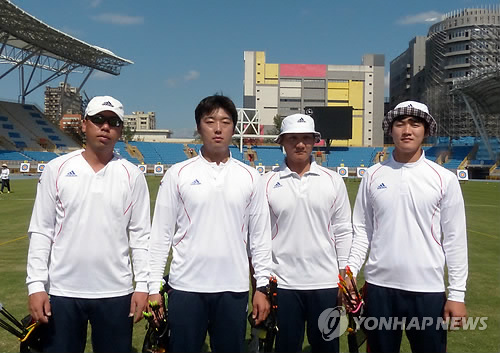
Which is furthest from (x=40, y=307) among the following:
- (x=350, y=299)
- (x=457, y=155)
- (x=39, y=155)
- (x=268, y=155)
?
(x=457, y=155)

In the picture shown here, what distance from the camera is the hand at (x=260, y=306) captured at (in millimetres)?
2799

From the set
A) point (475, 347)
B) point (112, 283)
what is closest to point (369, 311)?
point (112, 283)

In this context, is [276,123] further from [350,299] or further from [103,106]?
[103,106]

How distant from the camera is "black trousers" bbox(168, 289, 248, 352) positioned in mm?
2744

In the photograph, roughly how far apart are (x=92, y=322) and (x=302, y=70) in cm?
9142

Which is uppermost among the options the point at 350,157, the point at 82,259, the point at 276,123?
the point at 276,123

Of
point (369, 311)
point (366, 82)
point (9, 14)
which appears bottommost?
point (369, 311)

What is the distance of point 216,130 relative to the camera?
9.51 ft

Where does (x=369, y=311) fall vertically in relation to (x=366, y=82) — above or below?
below

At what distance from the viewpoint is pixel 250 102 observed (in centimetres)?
9062

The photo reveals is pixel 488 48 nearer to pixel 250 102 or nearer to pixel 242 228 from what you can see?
pixel 250 102

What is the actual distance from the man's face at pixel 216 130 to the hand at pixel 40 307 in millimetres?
1398

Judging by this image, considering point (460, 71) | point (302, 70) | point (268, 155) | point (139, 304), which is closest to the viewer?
point (139, 304)

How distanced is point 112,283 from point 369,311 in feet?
5.81
